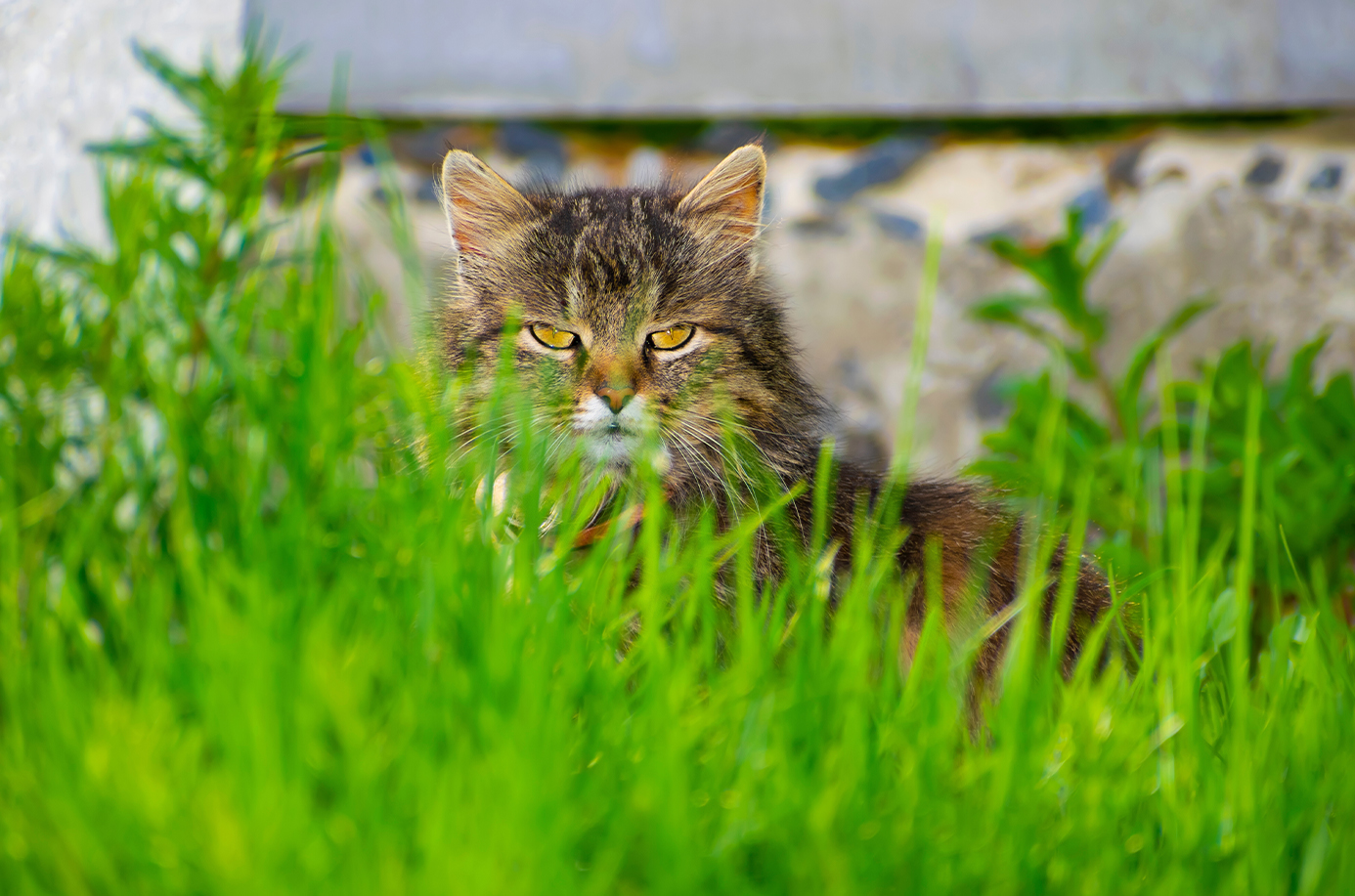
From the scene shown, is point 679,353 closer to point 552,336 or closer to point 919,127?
point 552,336

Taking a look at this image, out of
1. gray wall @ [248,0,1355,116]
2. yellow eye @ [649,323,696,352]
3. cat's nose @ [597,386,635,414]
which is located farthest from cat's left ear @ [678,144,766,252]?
gray wall @ [248,0,1355,116]

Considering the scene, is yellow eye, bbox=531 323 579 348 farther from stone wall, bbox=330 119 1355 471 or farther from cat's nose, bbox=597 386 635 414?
stone wall, bbox=330 119 1355 471

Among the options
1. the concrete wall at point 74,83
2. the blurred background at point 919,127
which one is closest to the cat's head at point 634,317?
the blurred background at point 919,127

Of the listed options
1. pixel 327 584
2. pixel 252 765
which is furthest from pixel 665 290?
pixel 252 765

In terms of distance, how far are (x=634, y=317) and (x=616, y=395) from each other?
7.9 inches

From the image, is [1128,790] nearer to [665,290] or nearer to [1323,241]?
[665,290]

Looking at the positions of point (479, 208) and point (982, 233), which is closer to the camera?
point (479, 208)

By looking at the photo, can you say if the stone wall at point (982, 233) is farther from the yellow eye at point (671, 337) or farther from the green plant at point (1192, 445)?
the yellow eye at point (671, 337)

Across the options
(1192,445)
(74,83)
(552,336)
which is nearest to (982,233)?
(1192,445)

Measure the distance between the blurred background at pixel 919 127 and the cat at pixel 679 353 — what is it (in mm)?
1052

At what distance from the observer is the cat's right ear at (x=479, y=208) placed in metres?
1.85

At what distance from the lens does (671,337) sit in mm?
1866

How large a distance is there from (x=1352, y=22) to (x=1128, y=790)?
290 centimetres

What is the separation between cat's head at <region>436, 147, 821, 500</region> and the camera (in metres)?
1.72
